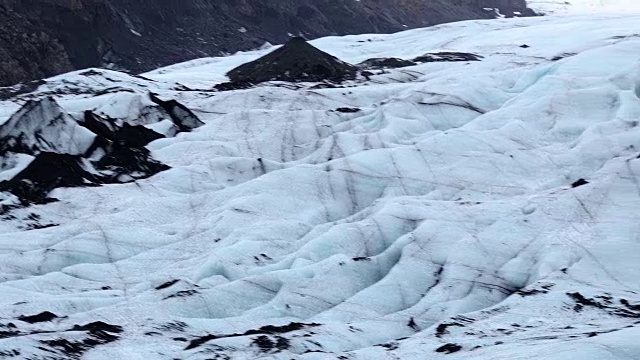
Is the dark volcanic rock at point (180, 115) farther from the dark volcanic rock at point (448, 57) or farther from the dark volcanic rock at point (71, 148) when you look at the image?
the dark volcanic rock at point (448, 57)

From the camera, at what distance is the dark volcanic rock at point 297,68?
30062mm

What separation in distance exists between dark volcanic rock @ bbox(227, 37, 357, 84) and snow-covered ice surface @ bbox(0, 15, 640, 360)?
4.34 metres

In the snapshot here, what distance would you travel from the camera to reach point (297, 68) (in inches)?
1204

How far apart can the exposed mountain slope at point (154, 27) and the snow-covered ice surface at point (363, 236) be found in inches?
736

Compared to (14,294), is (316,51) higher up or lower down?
higher up

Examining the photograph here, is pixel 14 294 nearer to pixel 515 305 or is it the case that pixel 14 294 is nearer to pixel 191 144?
pixel 515 305

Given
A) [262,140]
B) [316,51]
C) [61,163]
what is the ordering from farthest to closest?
[316,51], [262,140], [61,163]

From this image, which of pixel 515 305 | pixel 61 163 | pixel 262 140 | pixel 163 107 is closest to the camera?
pixel 515 305

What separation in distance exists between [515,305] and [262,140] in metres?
10.0

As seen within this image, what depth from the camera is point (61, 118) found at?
21.1 m

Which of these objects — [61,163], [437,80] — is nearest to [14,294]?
[61,163]

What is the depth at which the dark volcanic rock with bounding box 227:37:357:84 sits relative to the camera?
98.6 feet

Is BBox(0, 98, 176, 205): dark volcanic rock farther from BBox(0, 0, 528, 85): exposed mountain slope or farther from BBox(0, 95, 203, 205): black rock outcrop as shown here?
BBox(0, 0, 528, 85): exposed mountain slope

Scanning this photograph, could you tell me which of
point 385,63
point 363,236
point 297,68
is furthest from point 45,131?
point 385,63
